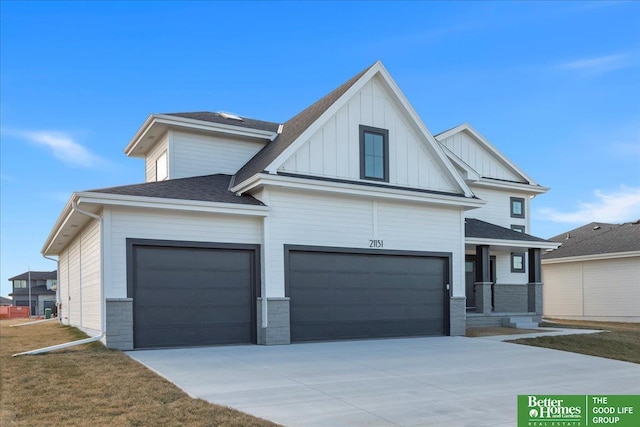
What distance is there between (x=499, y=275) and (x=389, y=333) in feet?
29.4

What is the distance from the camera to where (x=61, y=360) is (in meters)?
11.0

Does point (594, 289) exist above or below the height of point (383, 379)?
below

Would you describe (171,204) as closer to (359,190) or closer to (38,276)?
(359,190)

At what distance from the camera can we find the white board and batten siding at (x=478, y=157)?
23.9 meters

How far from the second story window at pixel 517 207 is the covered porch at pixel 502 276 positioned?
1.66 meters

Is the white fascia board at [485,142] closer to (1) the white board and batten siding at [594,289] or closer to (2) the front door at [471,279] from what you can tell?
(2) the front door at [471,279]

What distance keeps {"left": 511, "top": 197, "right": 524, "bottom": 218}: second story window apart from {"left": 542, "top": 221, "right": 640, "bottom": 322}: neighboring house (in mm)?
5133

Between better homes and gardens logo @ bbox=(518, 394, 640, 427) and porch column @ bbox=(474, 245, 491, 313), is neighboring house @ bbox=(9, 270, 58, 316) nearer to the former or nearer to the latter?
porch column @ bbox=(474, 245, 491, 313)

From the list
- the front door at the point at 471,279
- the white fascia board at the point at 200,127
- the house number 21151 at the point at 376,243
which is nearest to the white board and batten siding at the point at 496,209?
the front door at the point at 471,279

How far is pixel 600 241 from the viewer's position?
29031mm

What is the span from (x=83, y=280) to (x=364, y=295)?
8906mm

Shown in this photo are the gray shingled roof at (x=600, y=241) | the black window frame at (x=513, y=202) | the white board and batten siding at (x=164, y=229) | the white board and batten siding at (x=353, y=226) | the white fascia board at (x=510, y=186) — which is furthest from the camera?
the gray shingled roof at (x=600, y=241)

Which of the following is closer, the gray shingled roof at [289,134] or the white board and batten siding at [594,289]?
the gray shingled roof at [289,134]

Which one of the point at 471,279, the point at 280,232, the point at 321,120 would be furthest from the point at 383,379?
the point at 471,279
